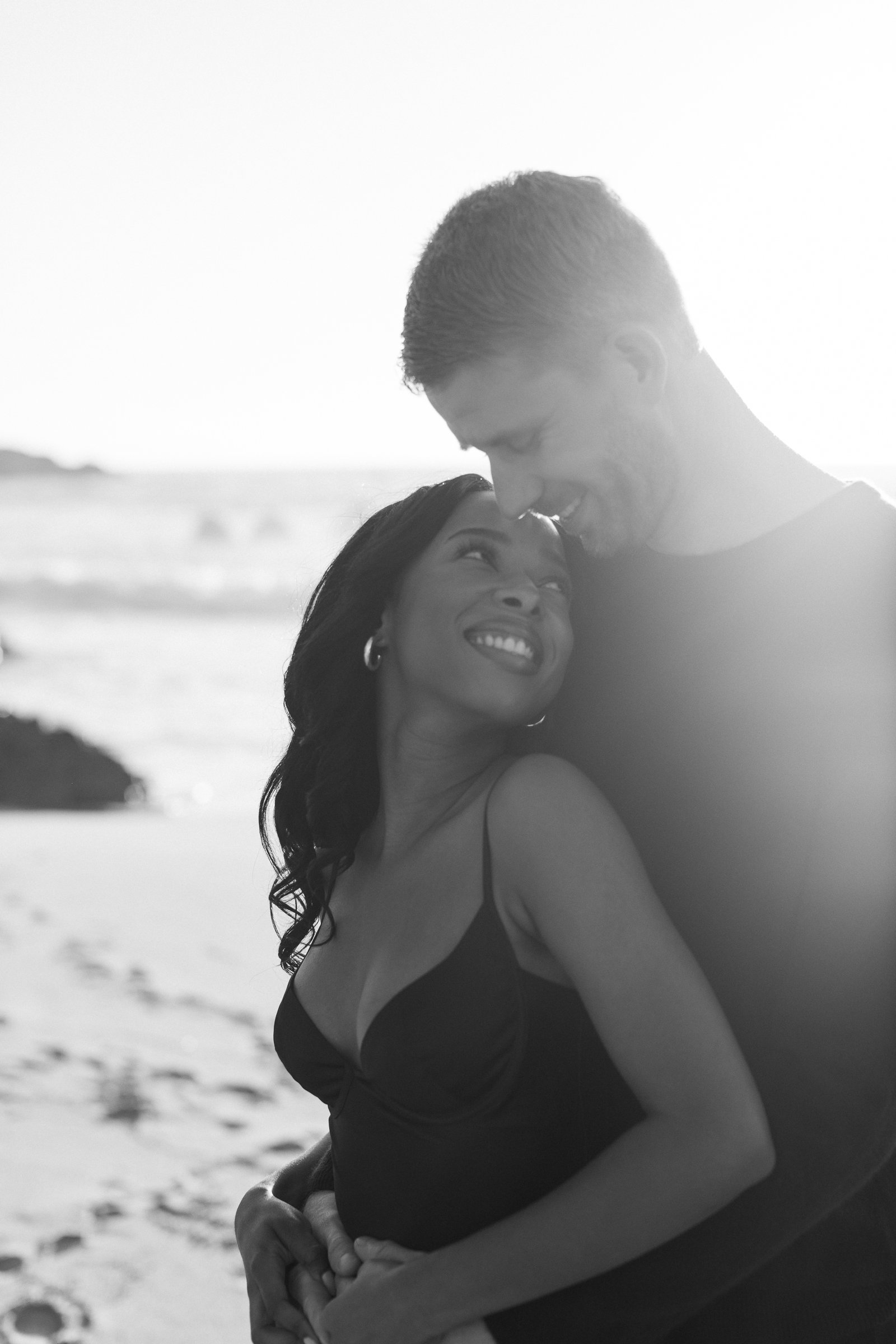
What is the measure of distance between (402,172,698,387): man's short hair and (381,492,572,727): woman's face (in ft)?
0.87

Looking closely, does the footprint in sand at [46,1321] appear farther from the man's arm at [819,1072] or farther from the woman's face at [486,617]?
the woman's face at [486,617]

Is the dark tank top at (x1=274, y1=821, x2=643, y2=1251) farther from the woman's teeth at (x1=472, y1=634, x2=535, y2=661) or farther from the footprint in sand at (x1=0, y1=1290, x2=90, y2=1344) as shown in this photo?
the footprint in sand at (x1=0, y1=1290, x2=90, y2=1344)

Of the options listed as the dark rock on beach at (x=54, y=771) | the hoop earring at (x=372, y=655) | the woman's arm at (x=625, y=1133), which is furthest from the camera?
the dark rock on beach at (x=54, y=771)

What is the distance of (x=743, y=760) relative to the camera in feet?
6.98

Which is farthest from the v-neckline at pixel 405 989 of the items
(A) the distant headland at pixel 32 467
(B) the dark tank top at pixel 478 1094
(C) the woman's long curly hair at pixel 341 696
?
(A) the distant headland at pixel 32 467

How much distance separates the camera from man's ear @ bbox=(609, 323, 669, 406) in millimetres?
2258

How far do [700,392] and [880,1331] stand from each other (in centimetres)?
144

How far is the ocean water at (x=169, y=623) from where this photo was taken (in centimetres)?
1150

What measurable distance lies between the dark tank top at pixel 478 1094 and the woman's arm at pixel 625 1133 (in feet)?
0.32

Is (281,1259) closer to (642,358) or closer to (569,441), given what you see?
(569,441)

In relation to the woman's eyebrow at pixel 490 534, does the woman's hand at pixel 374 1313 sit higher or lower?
lower

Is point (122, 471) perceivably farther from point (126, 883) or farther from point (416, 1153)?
point (416, 1153)

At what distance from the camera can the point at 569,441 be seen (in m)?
2.26

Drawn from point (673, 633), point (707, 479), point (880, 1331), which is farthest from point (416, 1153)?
point (707, 479)
